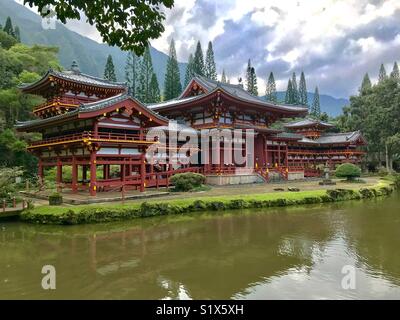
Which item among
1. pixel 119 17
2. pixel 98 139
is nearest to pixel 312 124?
pixel 98 139

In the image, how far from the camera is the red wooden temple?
22297mm

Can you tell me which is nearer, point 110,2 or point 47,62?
point 110,2

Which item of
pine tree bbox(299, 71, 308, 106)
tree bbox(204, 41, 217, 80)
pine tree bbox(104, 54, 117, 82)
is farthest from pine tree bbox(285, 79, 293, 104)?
pine tree bbox(104, 54, 117, 82)

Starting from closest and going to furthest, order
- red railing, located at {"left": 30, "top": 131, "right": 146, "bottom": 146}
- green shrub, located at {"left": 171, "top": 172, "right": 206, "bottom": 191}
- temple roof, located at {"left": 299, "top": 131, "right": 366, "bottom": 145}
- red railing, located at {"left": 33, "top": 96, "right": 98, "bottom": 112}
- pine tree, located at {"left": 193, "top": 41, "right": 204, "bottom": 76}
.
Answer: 1. red railing, located at {"left": 30, "top": 131, "right": 146, "bottom": 146}
2. green shrub, located at {"left": 171, "top": 172, "right": 206, "bottom": 191}
3. red railing, located at {"left": 33, "top": 96, "right": 98, "bottom": 112}
4. temple roof, located at {"left": 299, "top": 131, "right": 366, "bottom": 145}
5. pine tree, located at {"left": 193, "top": 41, "right": 204, "bottom": 76}

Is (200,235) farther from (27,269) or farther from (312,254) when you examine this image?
(27,269)

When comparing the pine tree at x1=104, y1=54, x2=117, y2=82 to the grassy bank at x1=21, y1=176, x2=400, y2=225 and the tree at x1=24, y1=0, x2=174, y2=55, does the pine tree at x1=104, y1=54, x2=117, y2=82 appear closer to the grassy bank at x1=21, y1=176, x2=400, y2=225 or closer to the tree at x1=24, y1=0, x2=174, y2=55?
the grassy bank at x1=21, y1=176, x2=400, y2=225

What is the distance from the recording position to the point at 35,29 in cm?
19188

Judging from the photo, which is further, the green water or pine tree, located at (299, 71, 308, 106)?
pine tree, located at (299, 71, 308, 106)

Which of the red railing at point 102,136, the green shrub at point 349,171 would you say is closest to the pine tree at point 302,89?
the green shrub at point 349,171

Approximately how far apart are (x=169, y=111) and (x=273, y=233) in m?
26.3

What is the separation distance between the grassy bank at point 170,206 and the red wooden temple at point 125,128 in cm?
417

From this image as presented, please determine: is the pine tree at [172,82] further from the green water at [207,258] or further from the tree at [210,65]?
the green water at [207,258]

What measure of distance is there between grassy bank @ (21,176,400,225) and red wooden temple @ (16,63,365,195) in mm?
4174
